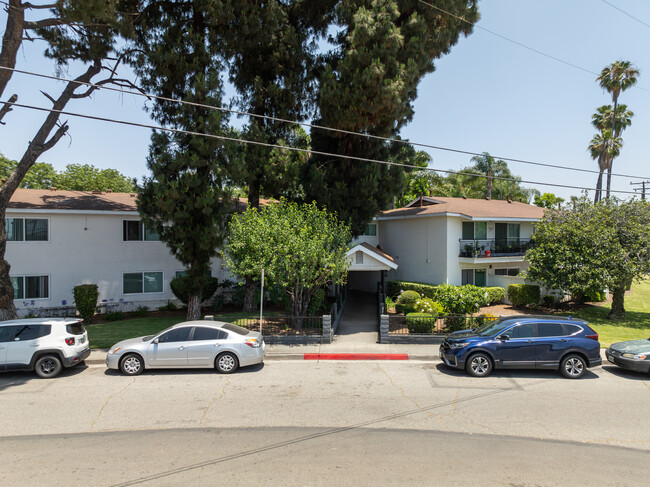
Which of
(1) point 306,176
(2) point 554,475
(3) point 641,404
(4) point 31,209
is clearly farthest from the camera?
(1) point 306,176

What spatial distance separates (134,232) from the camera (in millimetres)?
21516

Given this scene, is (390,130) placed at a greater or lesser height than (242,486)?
greater

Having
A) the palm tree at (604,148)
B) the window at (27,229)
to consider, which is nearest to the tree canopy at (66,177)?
the window at (27,229)

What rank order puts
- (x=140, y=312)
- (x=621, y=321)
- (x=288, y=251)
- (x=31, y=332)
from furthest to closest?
(x=140, y=312)
(x=621, y=321)
(x=288, y=251)
(x=31, y=332)

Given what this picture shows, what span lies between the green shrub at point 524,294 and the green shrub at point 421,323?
826cm

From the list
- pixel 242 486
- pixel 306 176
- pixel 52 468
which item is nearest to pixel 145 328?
pixel 306 176

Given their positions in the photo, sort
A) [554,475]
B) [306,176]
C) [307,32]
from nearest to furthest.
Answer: [554,475] → [306,176] → [307,32]

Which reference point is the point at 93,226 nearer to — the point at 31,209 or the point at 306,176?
the point at 31,209

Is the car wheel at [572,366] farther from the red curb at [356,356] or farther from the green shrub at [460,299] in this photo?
the green shrub at [460,299]

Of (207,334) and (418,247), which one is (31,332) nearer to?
(207,334)

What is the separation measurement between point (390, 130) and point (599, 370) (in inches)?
511

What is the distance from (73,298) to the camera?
20.3 metres

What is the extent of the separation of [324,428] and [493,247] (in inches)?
750

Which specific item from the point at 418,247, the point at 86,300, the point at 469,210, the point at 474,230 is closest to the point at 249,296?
the point at 86,300
